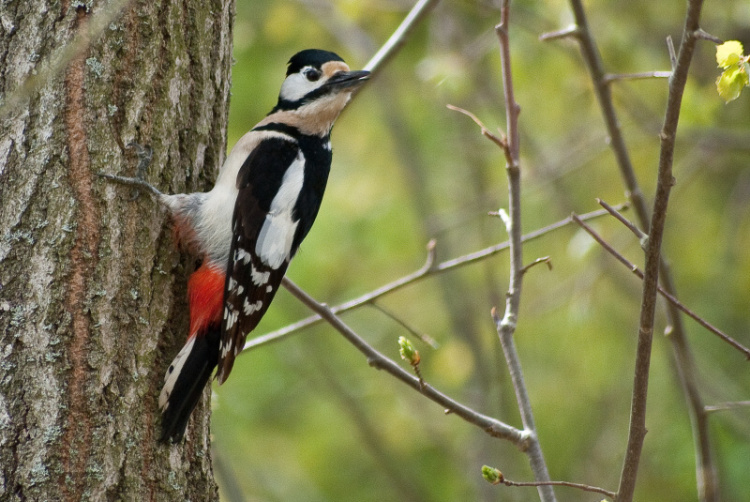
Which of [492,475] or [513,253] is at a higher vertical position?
[513,253]

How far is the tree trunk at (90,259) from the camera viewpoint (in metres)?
2.18

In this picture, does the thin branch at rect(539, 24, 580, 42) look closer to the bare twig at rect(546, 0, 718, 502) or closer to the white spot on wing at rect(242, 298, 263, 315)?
the bare twig at rect(546, 0, 718, 502)

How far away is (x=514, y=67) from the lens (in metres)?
5.97

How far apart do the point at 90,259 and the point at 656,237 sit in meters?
1.49

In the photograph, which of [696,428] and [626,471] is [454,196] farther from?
[626,471]

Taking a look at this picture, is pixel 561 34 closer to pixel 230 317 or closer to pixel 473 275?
pixel 230 317

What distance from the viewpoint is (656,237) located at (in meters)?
1.87

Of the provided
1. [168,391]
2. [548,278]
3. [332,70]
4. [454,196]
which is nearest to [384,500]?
[548,278]

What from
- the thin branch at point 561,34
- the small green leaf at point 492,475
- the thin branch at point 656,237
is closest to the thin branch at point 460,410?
the small green leaf at point 492,475

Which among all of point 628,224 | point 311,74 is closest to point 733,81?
point 628,224

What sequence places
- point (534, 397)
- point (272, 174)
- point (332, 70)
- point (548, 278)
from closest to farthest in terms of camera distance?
1. point (272, 174)
2. point (332, 70)
3. point (534, 397)
4. point (548, 278)

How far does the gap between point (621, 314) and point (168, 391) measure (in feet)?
16.7

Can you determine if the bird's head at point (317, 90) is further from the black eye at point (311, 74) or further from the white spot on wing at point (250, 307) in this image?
the white spot on wing at point (250, 307)

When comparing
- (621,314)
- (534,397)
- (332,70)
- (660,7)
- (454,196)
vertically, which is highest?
(660,7)
